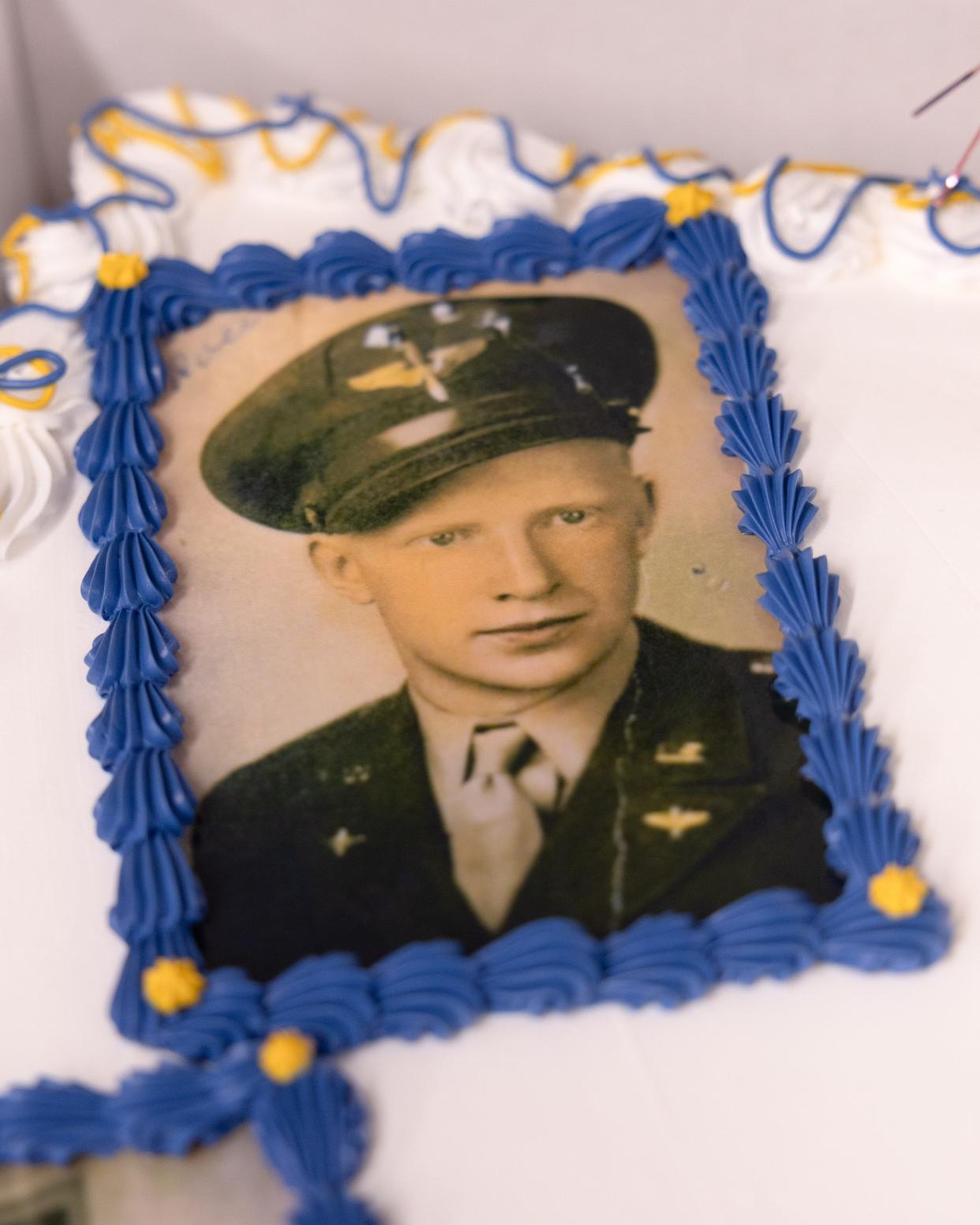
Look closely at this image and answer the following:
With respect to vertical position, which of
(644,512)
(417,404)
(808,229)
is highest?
(808,229)

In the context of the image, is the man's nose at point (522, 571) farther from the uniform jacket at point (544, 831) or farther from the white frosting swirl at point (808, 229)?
the white frosting swirl at point (808, 229)

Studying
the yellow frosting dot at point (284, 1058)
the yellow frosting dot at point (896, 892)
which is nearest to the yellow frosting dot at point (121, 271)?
the yellow frosting dot at point (284, 1058)

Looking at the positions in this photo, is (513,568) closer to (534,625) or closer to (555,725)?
(534,625)

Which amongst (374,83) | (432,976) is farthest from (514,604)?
(374,83)

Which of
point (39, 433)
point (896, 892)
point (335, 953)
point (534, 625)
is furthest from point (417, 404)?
point (896, 892)

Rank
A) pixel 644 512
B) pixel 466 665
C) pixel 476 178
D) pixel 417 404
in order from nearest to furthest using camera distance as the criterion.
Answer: pixel 466 665
pixel 644 512
pixel 417 404
pixel 476 178

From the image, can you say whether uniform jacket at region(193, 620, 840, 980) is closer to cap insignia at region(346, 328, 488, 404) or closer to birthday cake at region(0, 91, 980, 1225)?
birthday cake at region(0, 91, 980, 1225)

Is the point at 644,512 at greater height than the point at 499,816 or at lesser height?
greater
